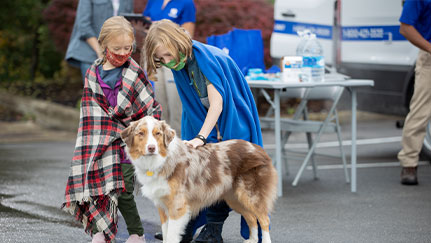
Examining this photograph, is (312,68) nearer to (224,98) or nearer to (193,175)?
(224,98)

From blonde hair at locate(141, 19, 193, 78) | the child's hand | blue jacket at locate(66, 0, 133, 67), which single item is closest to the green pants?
the child's hand

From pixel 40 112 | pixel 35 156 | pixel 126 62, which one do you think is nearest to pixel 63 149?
Result: pixel 35 156

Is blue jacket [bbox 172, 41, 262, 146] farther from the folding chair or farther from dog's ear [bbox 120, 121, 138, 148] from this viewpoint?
the folding chair

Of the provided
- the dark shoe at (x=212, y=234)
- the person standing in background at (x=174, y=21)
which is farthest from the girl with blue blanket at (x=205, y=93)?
the person standing in background at (x=174, y=21)

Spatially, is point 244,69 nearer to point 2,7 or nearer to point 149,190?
point 149,190

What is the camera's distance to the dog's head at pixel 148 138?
3930mm

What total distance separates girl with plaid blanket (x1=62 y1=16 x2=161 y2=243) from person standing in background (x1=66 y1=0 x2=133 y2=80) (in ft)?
7.54

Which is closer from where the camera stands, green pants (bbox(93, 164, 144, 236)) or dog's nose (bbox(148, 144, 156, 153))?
dog's nose (bbox(148, 144, 156, 153))

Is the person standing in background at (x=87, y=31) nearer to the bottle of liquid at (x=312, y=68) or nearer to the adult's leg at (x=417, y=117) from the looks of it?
the bottle of liquid at (x=312, y=68)

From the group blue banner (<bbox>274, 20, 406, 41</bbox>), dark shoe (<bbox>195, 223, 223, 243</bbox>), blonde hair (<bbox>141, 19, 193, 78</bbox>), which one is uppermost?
blonde hair (<bbox>141, 19, 193, 78</bbox>)

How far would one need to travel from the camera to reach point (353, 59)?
8.98 meters

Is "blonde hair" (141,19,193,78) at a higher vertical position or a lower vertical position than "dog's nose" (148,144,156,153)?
higher

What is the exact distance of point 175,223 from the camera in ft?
13.5

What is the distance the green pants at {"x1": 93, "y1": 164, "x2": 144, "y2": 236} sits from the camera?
4707 mm
